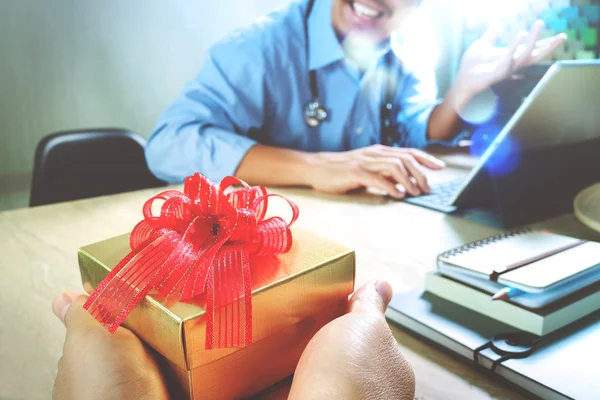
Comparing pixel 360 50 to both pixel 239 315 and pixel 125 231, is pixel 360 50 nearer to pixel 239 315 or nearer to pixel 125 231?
pixel 125 231

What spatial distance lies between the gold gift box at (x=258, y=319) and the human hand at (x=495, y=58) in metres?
0.78

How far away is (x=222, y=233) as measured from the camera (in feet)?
1.19

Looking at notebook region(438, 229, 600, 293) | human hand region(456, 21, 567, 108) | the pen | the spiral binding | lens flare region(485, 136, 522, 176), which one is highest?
human hand region(456, 21, 567, 108)

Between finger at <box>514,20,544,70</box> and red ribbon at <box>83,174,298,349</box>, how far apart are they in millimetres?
792

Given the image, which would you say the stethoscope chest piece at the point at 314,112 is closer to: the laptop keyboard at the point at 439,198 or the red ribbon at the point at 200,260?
the laptop keyboard at the point at 439,198

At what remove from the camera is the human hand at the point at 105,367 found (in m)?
0.30

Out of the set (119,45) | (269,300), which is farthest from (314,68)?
(269,300)

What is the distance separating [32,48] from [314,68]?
3.11ft

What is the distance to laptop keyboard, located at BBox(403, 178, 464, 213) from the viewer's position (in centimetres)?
81

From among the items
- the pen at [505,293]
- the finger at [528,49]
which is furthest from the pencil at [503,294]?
the finger at [528,49]

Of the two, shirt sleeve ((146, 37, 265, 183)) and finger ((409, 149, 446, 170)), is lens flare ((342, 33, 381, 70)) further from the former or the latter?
finger ((409, 149, 446, 170))

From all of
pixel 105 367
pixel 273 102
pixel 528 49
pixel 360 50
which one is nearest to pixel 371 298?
pixel 105 367

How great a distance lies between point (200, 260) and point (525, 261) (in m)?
0.31

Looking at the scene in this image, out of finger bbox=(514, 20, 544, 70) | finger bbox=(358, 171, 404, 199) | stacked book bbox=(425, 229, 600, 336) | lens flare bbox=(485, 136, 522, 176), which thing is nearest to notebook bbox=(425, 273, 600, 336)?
stacked book bbox=(425, 229, 600, 336)
